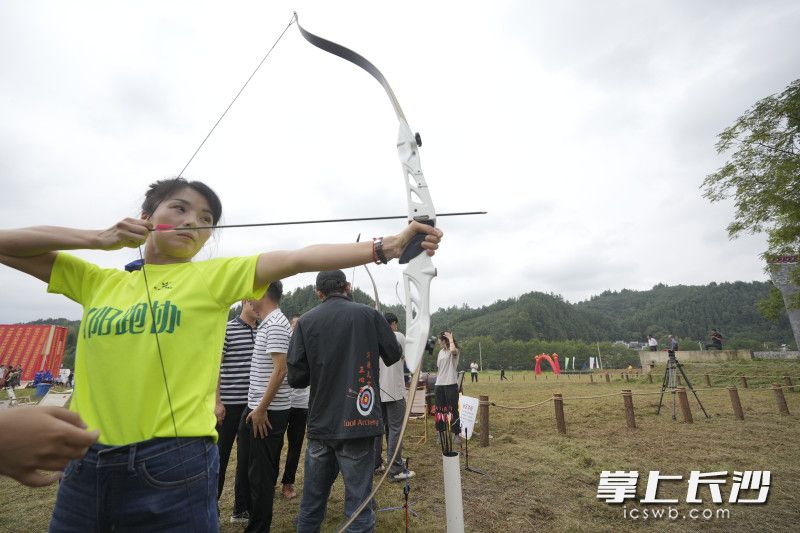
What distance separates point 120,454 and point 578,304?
5979 inches

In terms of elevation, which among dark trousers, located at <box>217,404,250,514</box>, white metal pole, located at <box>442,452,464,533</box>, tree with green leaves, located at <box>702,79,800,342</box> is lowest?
white metal pole, located at <box>442,452,464,533</box>

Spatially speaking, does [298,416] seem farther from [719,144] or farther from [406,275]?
[719,144]

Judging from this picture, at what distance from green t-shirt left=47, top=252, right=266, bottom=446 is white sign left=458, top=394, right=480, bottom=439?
485cm

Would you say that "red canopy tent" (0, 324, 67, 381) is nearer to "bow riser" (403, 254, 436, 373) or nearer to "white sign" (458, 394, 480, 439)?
"white sign" (458, 394, 480, 439)

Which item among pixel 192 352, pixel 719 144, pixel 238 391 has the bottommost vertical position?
pixel 238 391

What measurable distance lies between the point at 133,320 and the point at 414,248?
3.47 ft

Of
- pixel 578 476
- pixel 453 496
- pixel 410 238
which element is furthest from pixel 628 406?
pixel 410 238

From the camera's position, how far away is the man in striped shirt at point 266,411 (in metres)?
2.64

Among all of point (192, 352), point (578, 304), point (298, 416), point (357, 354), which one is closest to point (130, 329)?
point (192, 352)

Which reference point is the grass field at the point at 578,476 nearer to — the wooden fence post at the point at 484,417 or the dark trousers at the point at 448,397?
the wooden fence post at the point at 484,417

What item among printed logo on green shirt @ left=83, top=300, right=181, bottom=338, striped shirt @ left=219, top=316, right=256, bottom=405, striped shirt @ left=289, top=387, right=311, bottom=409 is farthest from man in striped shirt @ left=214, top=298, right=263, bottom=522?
printed logo on green shirt @ left=83, top=300, right=181, bottom=338

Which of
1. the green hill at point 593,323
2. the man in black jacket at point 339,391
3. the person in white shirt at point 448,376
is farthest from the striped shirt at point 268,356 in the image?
the green hill at point 593,323

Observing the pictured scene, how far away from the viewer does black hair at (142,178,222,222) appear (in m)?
1.53

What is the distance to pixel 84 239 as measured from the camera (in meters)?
1.29
